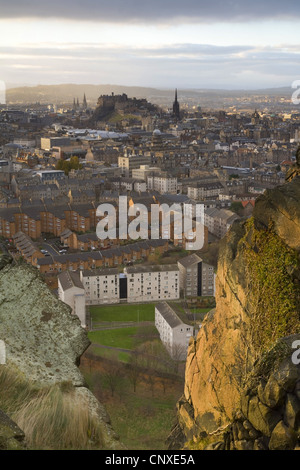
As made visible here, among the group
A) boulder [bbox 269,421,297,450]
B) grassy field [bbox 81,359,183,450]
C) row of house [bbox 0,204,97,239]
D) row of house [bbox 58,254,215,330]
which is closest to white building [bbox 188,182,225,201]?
row of house [bbox 0,204,97,239]

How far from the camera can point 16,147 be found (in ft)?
78.4

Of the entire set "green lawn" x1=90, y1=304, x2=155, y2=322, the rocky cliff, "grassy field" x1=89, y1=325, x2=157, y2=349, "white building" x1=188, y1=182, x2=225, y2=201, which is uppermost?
the rocky cliff

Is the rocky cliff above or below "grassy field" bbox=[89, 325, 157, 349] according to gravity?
above

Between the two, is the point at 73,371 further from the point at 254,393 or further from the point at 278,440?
the point at 278,440

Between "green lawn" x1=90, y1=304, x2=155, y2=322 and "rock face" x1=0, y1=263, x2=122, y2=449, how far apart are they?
6097mm

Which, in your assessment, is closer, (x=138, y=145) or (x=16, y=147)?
(x=16, y=147)

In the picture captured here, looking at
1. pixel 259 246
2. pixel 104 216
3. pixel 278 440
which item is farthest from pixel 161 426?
pixel 104 216

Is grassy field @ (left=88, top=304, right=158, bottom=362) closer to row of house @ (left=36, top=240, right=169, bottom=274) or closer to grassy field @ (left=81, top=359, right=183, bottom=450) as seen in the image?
grassy field @ (left=81, top=359, right=183, bottom=450)

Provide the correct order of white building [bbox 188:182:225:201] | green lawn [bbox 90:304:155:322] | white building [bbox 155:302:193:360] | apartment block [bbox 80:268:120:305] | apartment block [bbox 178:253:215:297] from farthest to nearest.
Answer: white building [bbox 188:182:225:201] < apartment block [bbox 178:253:215:297] < apartment block [bbox 80:268:120:305] < green lawn [bbox 90:304:155:322] < white building [bbox 155:302:193:360]

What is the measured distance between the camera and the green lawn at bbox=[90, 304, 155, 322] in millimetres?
8414

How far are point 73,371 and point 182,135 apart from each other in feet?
92.1

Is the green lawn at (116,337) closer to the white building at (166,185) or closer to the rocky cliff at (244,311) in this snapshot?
the rocky cliff at (244,311)

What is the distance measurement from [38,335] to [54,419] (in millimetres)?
564
